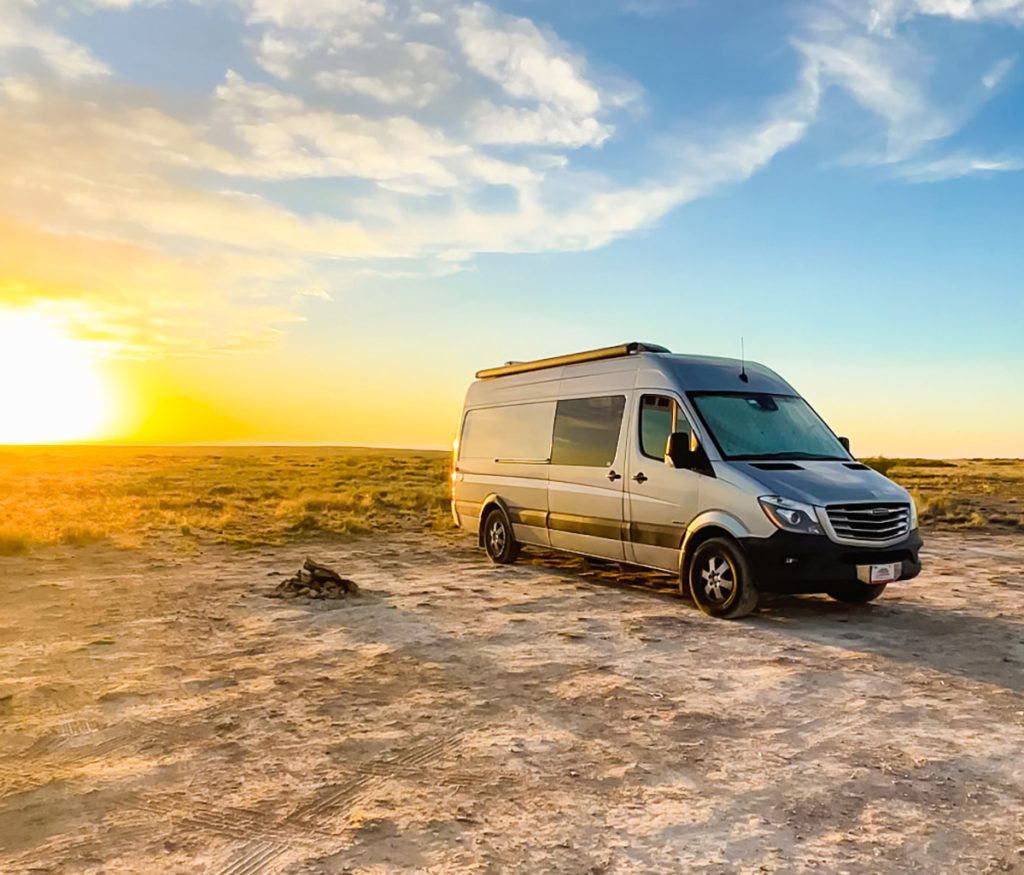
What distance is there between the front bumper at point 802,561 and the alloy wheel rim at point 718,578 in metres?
0.32

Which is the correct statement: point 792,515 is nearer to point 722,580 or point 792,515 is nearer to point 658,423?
point 722,580


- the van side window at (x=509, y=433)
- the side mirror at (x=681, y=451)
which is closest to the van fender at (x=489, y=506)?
the van side window at (x=509, y=433)

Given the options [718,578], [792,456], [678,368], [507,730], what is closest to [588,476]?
[678,368]

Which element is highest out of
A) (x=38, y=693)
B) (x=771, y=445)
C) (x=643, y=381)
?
(x=643, y=381)

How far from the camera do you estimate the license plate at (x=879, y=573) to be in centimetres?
806

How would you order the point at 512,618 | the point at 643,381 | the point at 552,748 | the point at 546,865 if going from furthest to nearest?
1. the point at 643,381
2. the point at 512,618
3. the point at 552,748
4. the point at 546,865

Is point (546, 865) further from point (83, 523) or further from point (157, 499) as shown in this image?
point (157, 499)

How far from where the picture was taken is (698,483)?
8641mm

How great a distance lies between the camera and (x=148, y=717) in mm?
5562

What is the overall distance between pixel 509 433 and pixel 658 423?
3308 mm

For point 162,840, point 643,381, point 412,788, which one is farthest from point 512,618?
point 162,840

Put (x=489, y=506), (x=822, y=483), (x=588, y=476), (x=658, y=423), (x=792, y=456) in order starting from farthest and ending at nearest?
(x=489, y=506)
(x=588, y=476)
(x=658, y=423)
(x=792, y=456)
(x=822, y=483)

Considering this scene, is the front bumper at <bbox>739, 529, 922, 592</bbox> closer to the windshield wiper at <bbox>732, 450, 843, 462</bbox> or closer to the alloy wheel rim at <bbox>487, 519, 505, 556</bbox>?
the windshield wiper at <bbox>732, 450, 843, 462</bbox>

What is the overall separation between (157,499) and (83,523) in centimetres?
816
